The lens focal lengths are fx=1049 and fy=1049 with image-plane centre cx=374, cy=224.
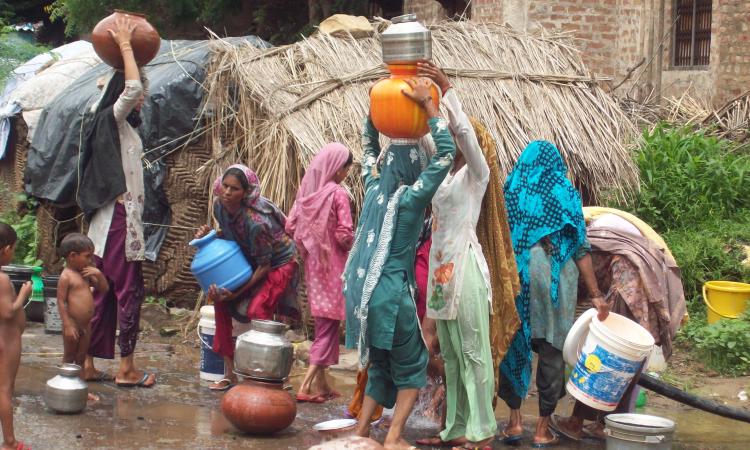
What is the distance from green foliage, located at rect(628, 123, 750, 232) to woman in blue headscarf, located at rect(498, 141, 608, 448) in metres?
3.58

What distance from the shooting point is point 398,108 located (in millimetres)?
5320

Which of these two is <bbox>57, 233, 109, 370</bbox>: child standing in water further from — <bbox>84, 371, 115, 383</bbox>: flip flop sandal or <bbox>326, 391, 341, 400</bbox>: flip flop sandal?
<bbox>326, 391, 341, 400</bbox>: flip flop sandal

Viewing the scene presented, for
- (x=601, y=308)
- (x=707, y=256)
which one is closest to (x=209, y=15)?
(x=707, y=256)

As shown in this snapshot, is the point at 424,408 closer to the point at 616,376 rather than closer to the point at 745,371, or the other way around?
the point at 616,376

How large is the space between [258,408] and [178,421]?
27.3 inches

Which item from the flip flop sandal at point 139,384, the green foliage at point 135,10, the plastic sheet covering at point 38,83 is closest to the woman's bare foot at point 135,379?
the flip flop sandal at point 139,384

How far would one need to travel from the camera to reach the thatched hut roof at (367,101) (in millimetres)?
8445

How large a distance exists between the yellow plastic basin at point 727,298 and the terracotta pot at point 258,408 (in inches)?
156

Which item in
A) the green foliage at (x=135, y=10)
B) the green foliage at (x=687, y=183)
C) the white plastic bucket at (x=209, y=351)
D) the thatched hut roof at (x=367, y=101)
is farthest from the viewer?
the green foliage at (x=135, y=10)

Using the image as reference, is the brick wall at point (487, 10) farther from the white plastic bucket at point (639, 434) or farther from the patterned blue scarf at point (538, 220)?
the white plastic bucket at point (639, 434)

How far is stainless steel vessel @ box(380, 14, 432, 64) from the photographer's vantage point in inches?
209

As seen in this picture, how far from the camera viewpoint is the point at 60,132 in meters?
10.4

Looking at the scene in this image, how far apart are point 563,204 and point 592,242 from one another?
44 cm

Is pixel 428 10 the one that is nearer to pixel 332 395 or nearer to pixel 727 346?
pixel 727 346
